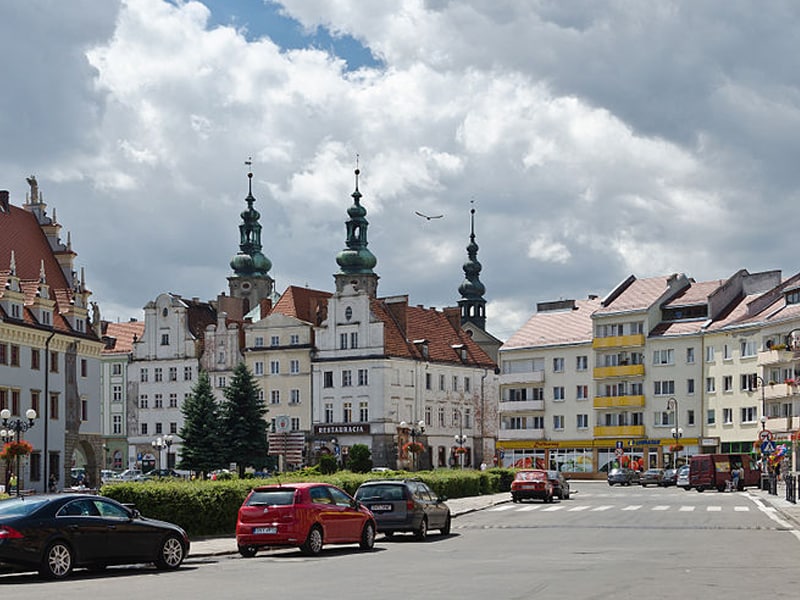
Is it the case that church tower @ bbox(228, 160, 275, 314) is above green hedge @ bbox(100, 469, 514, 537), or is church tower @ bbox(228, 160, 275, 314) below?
above

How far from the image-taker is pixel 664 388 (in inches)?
3989

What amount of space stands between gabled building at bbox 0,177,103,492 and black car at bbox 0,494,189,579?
48.5 meters

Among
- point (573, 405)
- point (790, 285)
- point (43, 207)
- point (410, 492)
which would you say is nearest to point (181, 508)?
point (410, 492)

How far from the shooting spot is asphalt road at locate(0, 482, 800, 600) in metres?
17.6

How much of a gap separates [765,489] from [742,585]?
5334 centimetres

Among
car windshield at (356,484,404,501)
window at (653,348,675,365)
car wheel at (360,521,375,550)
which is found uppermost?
window at (653,348,675,365)

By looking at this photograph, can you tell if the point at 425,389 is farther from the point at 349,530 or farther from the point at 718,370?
the point at 349,530

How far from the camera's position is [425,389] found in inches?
4264

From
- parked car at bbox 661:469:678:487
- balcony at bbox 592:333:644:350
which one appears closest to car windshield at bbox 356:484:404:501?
parked car at bbox 661:469:678:487

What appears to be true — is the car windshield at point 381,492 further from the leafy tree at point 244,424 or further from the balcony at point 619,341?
the balcony at point 619,341

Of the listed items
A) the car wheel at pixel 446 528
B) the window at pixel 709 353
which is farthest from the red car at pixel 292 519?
the window at pixel 709 353

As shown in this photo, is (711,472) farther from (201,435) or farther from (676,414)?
(201,435)

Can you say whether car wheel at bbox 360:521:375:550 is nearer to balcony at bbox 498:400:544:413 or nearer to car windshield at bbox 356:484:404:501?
car windshield at bbox 356:484:404:501

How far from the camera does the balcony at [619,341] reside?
338 ft
